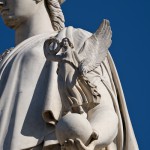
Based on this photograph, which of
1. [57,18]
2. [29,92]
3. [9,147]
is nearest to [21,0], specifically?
[57,18]

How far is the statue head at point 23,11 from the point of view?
12.5 m

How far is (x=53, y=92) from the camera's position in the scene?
1111 centimetres

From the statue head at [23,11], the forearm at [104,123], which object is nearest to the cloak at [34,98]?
the forearm at [104,123]

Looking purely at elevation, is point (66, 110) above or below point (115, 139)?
above

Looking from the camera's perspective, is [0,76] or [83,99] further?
[0,76]

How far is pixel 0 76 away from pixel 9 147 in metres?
1.20

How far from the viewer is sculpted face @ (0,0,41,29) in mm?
12508

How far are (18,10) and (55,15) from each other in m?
0.52

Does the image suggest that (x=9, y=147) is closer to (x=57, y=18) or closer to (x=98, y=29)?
(x=98, y=29)

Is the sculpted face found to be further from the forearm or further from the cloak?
the forearm

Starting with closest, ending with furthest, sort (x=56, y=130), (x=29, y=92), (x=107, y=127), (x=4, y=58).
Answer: (x=56, y=130) < (x=107, y=127) < (x=29, y=92) < (x=4, y=58)

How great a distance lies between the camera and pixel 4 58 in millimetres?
12062

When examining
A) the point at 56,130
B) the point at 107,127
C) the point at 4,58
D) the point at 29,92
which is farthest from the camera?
the point at 4,58

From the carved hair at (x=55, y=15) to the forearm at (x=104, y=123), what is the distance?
204 cm
